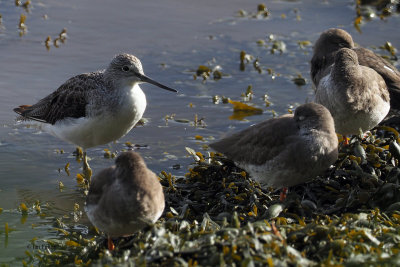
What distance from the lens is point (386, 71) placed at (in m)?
7.77

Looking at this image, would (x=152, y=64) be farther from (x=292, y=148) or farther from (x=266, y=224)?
(x=266, y=224)

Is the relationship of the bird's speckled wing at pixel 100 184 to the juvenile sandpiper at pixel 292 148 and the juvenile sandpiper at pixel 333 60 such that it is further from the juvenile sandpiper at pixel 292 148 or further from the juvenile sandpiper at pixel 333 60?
the juvenile sandpiper at pixel 333 60

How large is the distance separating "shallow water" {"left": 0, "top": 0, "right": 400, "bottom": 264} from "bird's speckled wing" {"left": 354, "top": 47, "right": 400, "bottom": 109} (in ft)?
2.62

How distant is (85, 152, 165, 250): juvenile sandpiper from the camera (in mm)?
5062

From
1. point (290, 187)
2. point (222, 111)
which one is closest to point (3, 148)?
point (222, 111)

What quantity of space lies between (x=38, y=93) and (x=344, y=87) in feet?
13.4

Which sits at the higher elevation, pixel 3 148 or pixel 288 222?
pixel 288 222

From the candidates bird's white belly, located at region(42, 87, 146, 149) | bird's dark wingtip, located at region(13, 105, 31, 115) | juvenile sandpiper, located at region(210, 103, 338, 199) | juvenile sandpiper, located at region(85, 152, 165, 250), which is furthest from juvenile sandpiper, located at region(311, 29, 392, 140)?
bird's dark wingtip, located at region(13, 105, 31, 115)

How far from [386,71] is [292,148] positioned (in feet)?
8.69

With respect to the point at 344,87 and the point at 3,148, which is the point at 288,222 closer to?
the point at 344,87

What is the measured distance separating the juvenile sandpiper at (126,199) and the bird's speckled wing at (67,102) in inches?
82.4

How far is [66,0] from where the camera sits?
11.9 metres

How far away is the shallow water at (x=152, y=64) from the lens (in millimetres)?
7467

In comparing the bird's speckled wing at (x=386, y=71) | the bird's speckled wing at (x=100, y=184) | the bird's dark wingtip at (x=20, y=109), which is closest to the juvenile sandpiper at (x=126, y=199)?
the bird's speckled wing at (x=100, y=184)
